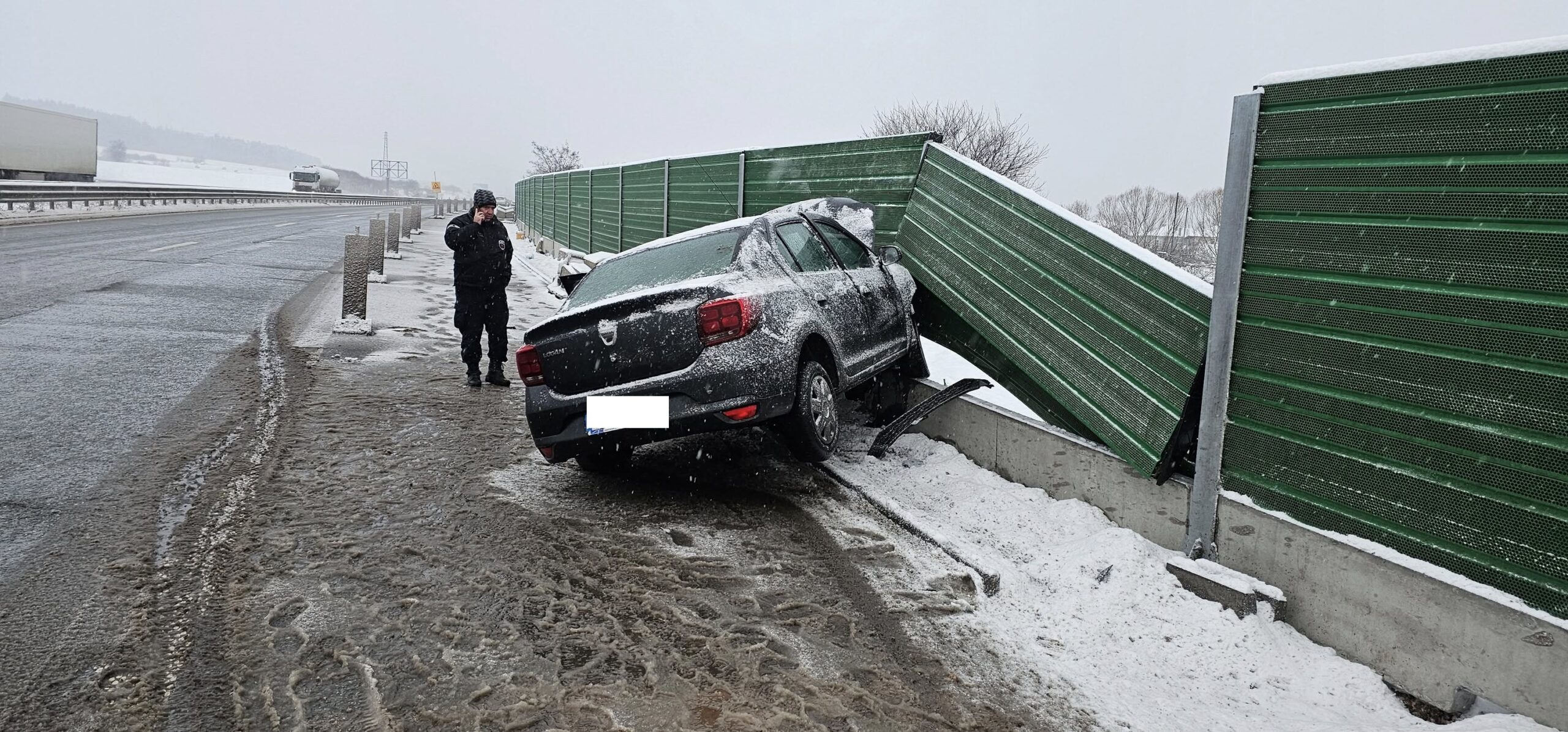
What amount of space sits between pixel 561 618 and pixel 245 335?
7.64 m

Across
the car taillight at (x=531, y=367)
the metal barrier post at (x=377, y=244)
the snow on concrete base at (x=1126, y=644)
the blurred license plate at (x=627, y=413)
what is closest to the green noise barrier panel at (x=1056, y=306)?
the snow on concrete base at (x=1126, y=644)

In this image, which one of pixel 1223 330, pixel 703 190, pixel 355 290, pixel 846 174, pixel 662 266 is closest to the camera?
pixel 1223 330

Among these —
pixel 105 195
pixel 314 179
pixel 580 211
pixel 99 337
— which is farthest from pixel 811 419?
pixel 314 179

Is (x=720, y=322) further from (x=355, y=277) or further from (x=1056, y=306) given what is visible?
(x=355, y=277)

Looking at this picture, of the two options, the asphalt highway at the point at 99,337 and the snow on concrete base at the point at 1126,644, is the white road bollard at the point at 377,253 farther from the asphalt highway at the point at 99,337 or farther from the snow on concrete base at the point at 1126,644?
the snow on concrete base at the point at 1126,644

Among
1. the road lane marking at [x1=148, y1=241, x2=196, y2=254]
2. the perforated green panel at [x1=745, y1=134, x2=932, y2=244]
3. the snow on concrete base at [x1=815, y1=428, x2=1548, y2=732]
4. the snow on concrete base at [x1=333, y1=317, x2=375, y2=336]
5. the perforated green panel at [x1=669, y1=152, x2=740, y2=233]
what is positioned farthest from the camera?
the road lane marking at [x1=148, y1=241, x2=196, y2=254]

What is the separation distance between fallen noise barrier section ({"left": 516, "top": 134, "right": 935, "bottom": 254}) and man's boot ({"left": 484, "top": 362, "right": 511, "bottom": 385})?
3.51m

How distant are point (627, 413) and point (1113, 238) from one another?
2902mm

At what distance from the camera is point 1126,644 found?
3621mm

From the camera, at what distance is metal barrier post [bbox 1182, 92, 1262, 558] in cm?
404

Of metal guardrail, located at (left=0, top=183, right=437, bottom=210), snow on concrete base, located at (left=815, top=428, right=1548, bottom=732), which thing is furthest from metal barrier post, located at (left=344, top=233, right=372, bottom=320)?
metal guardrail, located at (left=0, top=183, right=437, bottom=210)

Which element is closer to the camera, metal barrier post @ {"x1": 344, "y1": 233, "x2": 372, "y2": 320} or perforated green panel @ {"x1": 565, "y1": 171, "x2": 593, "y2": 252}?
metal barrier post @ {"x1": 344, "y1": 233, "x2": 372, "y2": 320}

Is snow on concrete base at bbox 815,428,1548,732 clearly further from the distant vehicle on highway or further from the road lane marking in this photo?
the distant vehicle on highway

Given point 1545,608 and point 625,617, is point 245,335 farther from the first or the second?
point 1545,608
